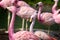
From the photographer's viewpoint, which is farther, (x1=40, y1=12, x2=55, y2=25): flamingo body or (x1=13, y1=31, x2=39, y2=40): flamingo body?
(x1=40, y1=12, x2=55, y2=25): flamingo body

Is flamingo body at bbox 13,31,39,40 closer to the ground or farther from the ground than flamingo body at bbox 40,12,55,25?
closer to the ground

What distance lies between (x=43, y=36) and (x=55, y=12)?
0.72 meters

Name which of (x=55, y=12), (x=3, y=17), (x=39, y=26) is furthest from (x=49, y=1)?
(x=3, y=17)

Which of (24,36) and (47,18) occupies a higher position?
(47,18)

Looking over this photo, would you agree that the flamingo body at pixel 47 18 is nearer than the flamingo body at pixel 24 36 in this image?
No

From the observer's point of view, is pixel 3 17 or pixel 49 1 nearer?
pixel 49 1

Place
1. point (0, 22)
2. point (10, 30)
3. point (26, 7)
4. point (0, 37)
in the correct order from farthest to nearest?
point (0, 22) < point (0, 37) < point (26, 7) < point (10, 30)

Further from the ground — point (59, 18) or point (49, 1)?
point (49, 1)

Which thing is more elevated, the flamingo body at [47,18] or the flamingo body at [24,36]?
the flamingo body at [47,18]

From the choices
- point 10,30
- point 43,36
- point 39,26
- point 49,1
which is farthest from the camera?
point 39,26

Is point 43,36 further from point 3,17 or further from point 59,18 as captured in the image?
point 3,17

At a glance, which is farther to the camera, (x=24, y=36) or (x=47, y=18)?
(x=47, y=18)

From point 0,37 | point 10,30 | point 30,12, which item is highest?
point 30,12

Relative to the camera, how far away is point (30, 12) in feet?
10.6
